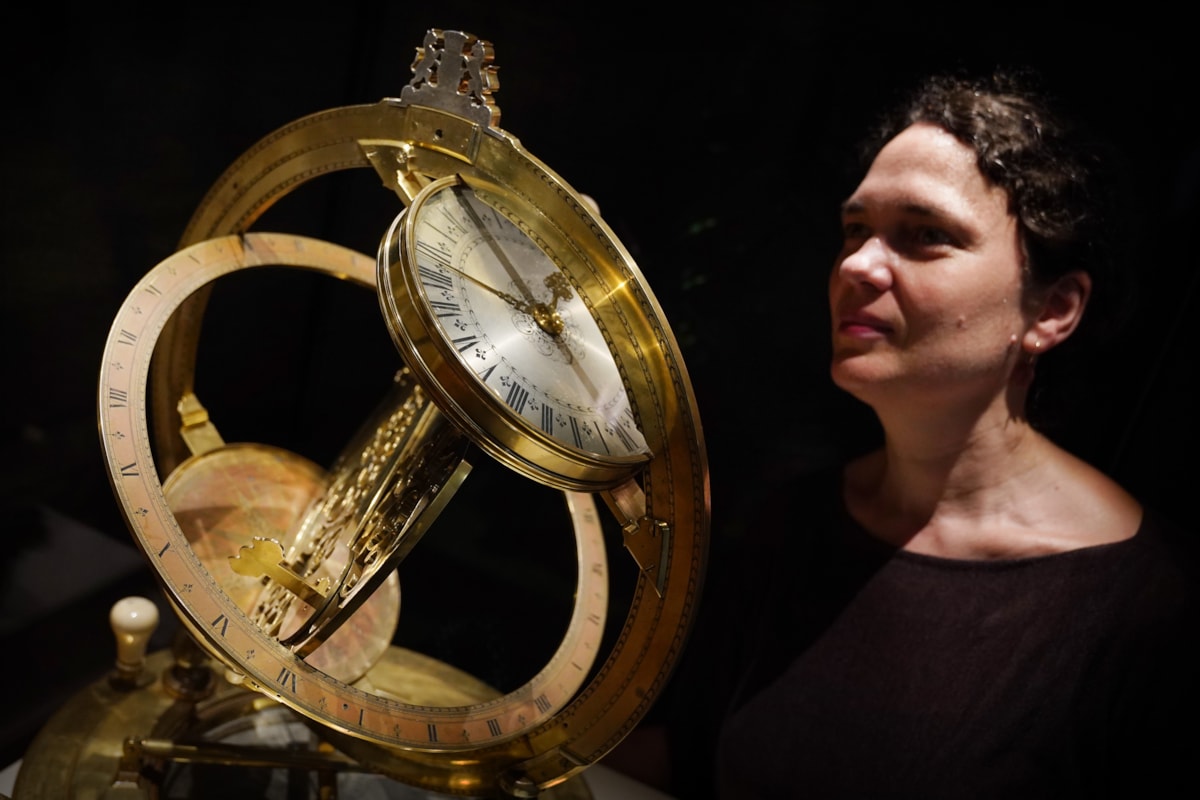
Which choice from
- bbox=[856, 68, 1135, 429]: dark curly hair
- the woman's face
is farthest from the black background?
the woman's face

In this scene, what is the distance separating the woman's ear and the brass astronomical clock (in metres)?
0.62

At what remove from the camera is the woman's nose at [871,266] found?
1373mm

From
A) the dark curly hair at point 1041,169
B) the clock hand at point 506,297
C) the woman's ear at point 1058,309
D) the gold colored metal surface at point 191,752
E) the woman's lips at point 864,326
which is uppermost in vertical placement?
the dark curly hair at point 1041,169

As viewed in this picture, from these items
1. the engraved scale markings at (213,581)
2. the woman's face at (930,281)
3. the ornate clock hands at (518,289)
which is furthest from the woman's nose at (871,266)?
the engraved scale markings at (213,581)

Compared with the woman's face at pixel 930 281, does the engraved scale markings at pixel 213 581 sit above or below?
below

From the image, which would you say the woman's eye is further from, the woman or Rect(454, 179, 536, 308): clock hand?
Rect(454, 179, 536, 308): clock hand

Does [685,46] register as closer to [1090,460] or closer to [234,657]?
[1090,460]

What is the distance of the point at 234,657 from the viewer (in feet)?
3.42

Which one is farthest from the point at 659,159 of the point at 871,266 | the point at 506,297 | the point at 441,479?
the point at 441,479

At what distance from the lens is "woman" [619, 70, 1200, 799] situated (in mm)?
1360

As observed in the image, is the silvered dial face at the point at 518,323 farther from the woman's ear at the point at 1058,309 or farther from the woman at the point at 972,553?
the woman's ear at the point at 1058,309

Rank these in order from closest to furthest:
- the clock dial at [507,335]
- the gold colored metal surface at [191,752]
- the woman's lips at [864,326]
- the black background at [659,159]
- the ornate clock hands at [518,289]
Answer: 1. the clock dial at [507,335]
2. the ornate clock hands at [518,289]
3. the gold colored metal surface at [191,752]
4. the woman's lips at [864,326]
5. the black background at [659,159]

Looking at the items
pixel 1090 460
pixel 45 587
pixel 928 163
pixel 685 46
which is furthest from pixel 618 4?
pixel 45 587

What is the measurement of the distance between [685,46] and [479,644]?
1197mm
